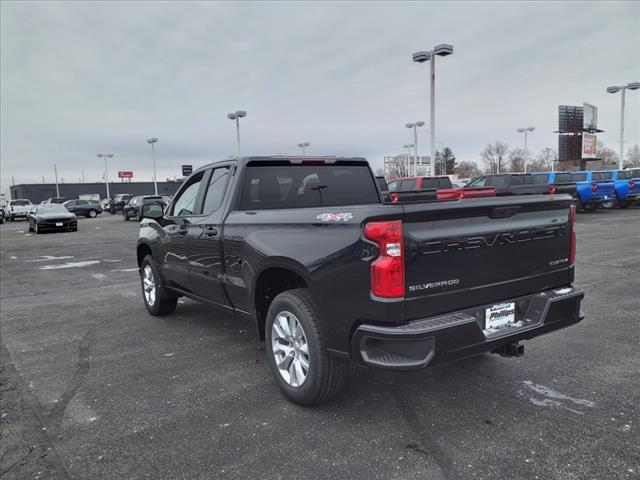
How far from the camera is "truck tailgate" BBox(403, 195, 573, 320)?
301 cm

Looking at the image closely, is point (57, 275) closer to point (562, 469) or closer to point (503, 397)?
point (503, 397)

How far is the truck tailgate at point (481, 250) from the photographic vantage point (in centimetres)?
301

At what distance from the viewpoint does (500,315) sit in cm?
340

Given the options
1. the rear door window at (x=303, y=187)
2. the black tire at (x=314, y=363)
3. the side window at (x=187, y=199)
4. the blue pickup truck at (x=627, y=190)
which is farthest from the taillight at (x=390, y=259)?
the blue pickup truck at (x=627, y=190)

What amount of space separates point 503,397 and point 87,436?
2988 millimetres

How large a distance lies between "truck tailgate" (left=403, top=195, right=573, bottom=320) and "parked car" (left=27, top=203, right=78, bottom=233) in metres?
24.9

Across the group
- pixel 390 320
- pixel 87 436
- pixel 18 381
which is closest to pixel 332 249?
pixel 390 320

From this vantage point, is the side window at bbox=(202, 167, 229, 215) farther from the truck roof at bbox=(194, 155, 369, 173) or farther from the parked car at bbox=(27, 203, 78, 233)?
the parked car at bbox=(27, 203, 78, 233)

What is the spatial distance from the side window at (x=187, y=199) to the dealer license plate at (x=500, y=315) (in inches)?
133

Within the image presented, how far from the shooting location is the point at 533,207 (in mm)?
3596

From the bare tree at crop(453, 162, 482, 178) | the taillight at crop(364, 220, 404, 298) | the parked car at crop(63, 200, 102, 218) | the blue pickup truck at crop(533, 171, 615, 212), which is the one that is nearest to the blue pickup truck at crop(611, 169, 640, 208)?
the blue pickup truck at crop(533, 171, 615, 212)

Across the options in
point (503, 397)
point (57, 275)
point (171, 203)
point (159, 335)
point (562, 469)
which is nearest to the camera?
point (562, 469)

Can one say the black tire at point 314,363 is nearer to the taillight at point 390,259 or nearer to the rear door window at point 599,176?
the taillight at point 390,259

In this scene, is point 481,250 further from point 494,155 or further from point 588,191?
point 494,155
